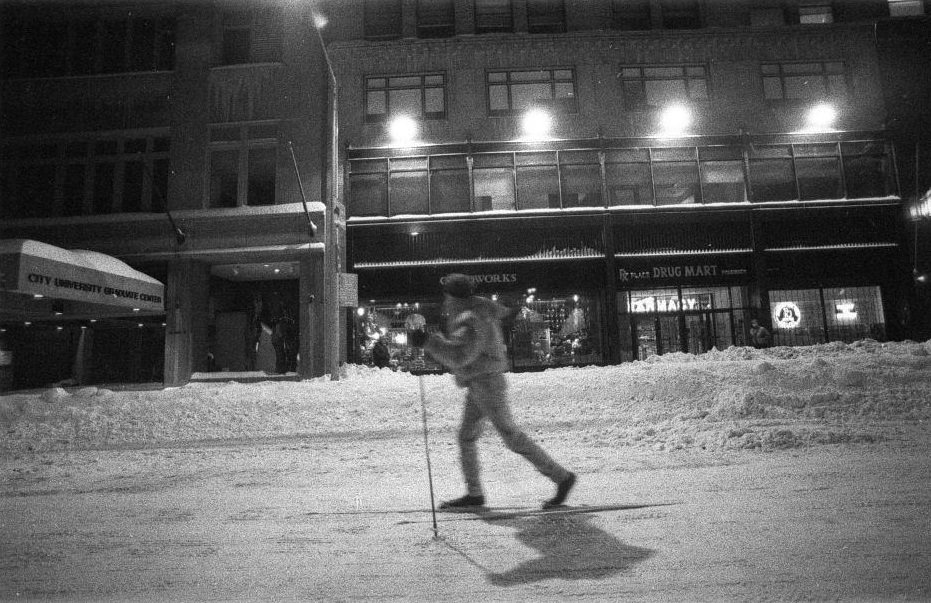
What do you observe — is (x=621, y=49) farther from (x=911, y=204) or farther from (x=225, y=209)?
(x=225, y=209)

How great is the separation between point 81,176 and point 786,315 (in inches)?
1029

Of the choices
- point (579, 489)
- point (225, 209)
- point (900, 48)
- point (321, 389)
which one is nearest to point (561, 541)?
point (579, 489)

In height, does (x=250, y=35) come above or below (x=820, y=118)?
above

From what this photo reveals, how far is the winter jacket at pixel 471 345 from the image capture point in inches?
161

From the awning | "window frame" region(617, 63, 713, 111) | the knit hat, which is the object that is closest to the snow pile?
the awning

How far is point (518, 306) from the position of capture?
1822 cm

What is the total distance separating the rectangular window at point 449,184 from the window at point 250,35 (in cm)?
677

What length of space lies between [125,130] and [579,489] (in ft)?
61.3

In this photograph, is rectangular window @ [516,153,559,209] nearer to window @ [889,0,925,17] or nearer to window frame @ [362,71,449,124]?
window frame @ [362,71,449,124]

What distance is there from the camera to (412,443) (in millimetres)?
7531

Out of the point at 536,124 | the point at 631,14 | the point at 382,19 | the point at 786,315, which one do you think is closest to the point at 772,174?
the point at 786,315

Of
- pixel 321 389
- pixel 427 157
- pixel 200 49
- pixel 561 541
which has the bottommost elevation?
pixel 561 541

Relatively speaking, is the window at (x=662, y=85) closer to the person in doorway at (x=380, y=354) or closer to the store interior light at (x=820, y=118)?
the store interior light at (x=820, y=118)

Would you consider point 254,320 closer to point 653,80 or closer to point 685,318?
point 685,318
